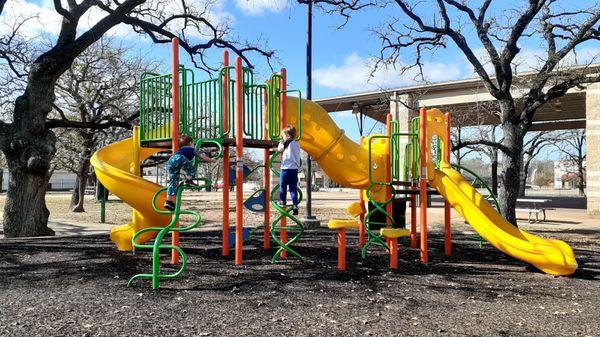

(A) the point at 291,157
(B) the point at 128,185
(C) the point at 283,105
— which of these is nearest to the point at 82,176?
(B) the point at 128,185

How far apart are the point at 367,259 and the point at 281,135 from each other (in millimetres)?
2531

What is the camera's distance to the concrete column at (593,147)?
17562mm

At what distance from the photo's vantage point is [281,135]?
7.86 m

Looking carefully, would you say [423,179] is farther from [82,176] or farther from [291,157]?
[82,176]

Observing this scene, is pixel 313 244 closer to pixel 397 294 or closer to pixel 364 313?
pixel 397 294

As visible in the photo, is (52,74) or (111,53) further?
(111,53)

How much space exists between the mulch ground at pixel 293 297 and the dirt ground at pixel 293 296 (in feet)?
0.05

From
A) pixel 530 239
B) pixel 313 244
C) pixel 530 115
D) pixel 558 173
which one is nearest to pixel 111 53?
pixel 313 244

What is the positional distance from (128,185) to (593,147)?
16.8 metres

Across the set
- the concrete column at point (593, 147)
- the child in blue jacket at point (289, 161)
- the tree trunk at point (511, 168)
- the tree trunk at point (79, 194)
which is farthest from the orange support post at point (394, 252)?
the tree trunk at point (79, 194)

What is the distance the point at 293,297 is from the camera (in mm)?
5605

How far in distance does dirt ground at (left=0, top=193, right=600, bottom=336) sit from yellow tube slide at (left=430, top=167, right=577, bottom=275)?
23 centimetres

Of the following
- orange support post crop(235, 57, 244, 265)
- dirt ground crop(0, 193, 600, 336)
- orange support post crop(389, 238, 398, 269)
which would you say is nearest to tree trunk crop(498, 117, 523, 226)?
dirt ground crop(0, 193, 600, 336)

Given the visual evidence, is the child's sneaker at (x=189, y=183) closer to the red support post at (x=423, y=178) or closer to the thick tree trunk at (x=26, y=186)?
the red support post at (x=423, y=178)
